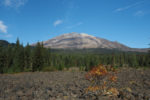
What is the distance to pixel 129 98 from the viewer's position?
28.8 feet

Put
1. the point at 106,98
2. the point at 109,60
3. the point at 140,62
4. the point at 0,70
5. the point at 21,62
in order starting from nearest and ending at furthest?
the point at 106,98 < the point at 0,70 < the point at 21,62 < the point at 140,62 < the point at 109,60

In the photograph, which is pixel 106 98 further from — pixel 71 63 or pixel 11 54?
pixel 71 63

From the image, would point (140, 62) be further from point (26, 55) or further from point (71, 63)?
point (26, 55)

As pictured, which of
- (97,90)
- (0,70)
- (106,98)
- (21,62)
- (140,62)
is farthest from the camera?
(140,62)

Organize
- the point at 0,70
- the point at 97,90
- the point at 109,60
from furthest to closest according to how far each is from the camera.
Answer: the point at 109,60
the point at 0,70
the point at 97,90

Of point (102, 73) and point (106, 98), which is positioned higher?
point (102, 73)

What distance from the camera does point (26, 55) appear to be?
189 ft

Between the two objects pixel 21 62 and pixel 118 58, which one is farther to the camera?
pixel 118 58

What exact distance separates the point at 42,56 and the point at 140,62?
231 feet

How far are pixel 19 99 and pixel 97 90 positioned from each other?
20.0ft

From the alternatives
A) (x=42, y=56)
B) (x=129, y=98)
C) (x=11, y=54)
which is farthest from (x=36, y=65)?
(x=129, y=98)

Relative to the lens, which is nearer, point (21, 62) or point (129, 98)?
point (129, 98)

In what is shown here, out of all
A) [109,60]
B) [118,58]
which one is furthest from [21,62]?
[118,58]

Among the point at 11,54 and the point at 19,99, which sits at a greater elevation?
the point at 11,54
